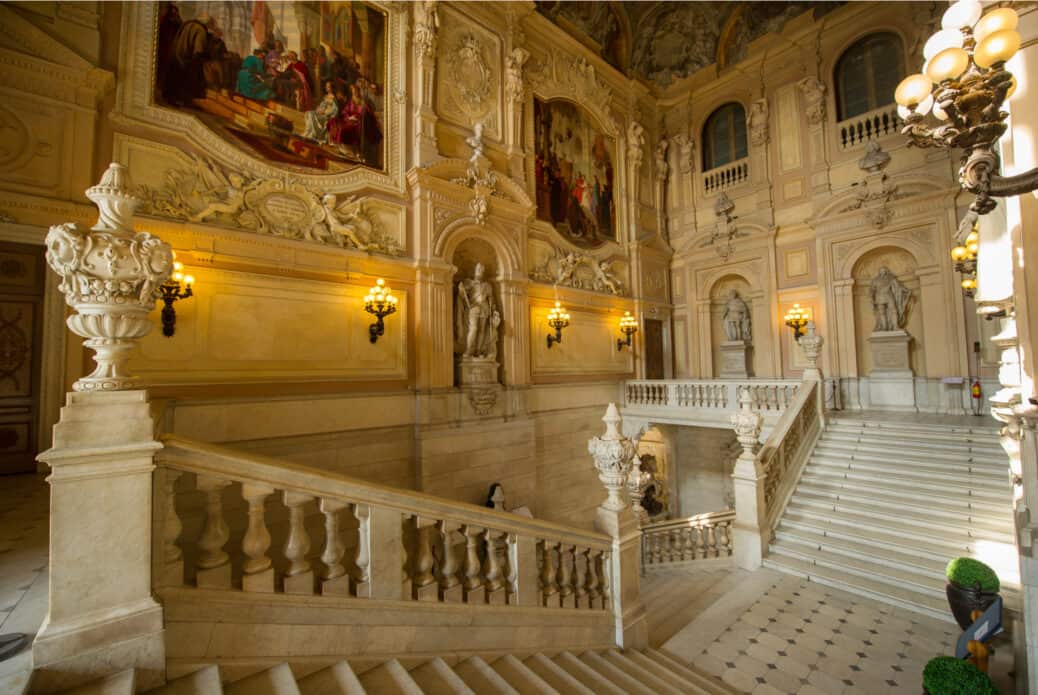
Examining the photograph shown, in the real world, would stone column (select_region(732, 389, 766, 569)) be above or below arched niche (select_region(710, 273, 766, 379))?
below

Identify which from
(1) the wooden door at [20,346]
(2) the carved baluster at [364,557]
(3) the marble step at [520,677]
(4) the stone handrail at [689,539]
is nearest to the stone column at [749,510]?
(4) the stone handrail at [689,539]

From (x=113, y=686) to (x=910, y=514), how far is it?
26.3 ft

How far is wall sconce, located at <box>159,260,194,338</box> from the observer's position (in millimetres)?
5125

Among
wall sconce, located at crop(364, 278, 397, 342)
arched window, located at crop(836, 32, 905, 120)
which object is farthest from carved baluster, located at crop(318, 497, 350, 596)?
arched window, located at crop(836, 32, 905, 120)

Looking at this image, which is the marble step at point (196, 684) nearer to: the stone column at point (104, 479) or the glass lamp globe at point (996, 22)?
the stone column at point (104, 479)

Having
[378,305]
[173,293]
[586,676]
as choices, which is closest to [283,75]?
[378,305]

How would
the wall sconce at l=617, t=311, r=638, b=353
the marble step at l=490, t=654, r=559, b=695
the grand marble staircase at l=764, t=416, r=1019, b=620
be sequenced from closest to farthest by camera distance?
the marble step at l=490, t=654, r=559, b=695 → the grand marble staircase at l=764, t=416, r=1019, b=620 → the wall sconce at l=617, t=311, r=638, b=353

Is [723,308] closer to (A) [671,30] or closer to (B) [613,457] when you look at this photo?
(A) [671,30]

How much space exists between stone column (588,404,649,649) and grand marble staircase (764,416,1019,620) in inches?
121

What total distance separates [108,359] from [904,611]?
23.2 ft

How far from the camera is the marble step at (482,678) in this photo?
8.20ft

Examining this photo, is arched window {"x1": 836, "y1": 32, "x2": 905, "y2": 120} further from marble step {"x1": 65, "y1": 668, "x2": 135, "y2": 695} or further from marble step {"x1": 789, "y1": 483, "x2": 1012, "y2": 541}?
marble step {"x1": 65, "y1": 668, "x2": 135, "y2": 695}

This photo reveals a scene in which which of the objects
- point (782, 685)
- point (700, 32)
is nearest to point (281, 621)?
point (782, 685)

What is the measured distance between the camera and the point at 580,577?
3.59 metres
